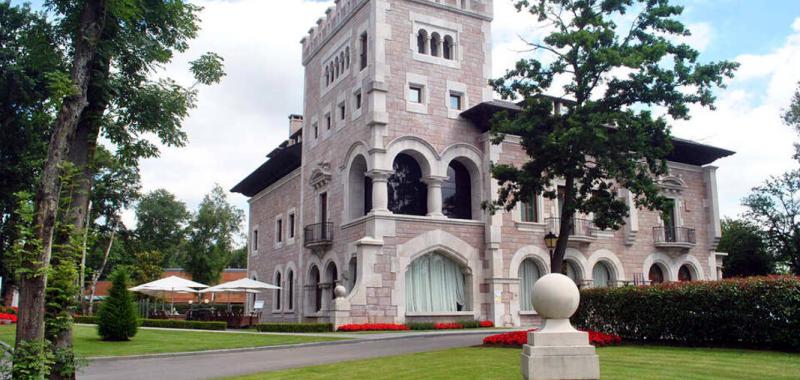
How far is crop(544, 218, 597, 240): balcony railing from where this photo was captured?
29.9 m

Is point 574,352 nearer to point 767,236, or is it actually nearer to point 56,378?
point 56,378

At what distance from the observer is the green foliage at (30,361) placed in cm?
820

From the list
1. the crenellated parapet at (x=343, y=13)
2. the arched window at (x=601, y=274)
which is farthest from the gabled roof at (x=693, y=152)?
the arched window at (x=601, y=274)

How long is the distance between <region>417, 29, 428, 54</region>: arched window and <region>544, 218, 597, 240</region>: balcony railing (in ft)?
31.0

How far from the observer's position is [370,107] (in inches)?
1079

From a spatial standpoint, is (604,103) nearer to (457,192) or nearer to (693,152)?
(457,192)

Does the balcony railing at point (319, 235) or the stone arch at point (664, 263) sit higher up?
the balcony railing at point (319, 235)

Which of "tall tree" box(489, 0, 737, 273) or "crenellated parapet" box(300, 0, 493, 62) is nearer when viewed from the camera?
"tall tree" box(489, 0, 737, 273)

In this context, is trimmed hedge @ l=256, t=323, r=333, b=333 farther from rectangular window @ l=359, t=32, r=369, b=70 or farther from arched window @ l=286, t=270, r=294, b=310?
rectangular window @ l=359, t=32, r=369, b=70

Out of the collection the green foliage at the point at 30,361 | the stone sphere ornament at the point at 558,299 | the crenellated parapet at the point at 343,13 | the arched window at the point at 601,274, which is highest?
the crenellated parapet at the point at 343,13

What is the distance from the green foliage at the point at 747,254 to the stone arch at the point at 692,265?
8.22 meters

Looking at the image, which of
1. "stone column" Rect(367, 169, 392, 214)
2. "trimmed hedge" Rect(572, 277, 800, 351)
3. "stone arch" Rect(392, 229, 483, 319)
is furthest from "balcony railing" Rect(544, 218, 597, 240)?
"trimmed hedge" Rect(572, 277, 800, 351)

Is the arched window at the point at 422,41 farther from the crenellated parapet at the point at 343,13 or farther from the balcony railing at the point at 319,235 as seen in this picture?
the balcony railing at the point at 319,235

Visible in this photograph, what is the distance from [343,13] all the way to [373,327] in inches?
613
